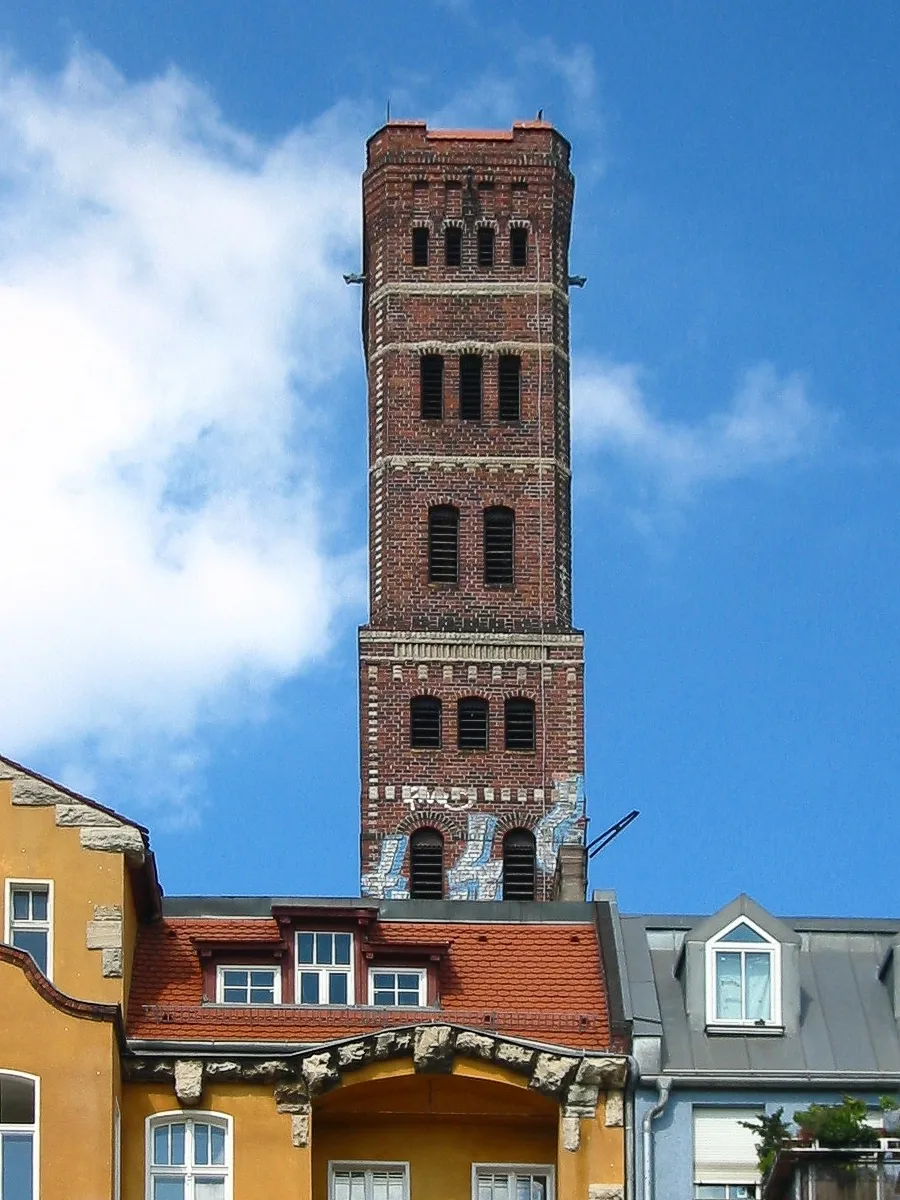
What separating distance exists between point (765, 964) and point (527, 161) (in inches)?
2164

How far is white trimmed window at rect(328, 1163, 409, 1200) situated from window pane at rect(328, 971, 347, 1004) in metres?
2.85

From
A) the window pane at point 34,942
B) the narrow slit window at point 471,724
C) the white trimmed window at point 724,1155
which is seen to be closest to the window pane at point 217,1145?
the window pane at point 34,942

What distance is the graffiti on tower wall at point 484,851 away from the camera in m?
87.9

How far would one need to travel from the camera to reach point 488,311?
9912cm

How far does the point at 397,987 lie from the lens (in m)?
47.9

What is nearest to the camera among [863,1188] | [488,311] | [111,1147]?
[863,1188]

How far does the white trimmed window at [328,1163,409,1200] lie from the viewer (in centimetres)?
4550

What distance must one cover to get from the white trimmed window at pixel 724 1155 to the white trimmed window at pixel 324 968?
5182 mm

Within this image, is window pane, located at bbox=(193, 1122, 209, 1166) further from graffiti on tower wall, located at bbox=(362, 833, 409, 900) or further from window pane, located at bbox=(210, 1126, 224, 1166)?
graffiti on tower wall, located at bbox=(362, 833, 409, 900)

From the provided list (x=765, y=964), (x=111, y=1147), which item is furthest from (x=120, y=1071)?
(x=765, y=964)

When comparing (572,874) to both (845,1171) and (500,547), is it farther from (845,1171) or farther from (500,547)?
(500,547)

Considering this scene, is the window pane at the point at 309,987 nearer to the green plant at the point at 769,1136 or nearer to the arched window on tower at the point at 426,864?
the green plant at the point at 769,1136

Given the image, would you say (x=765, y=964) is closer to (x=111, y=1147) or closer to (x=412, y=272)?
(x=111, y=1147)

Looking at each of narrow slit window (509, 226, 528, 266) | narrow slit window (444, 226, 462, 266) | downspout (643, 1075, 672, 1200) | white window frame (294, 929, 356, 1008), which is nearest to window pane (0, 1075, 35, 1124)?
white window frame (294, 929, 356, 1008)
